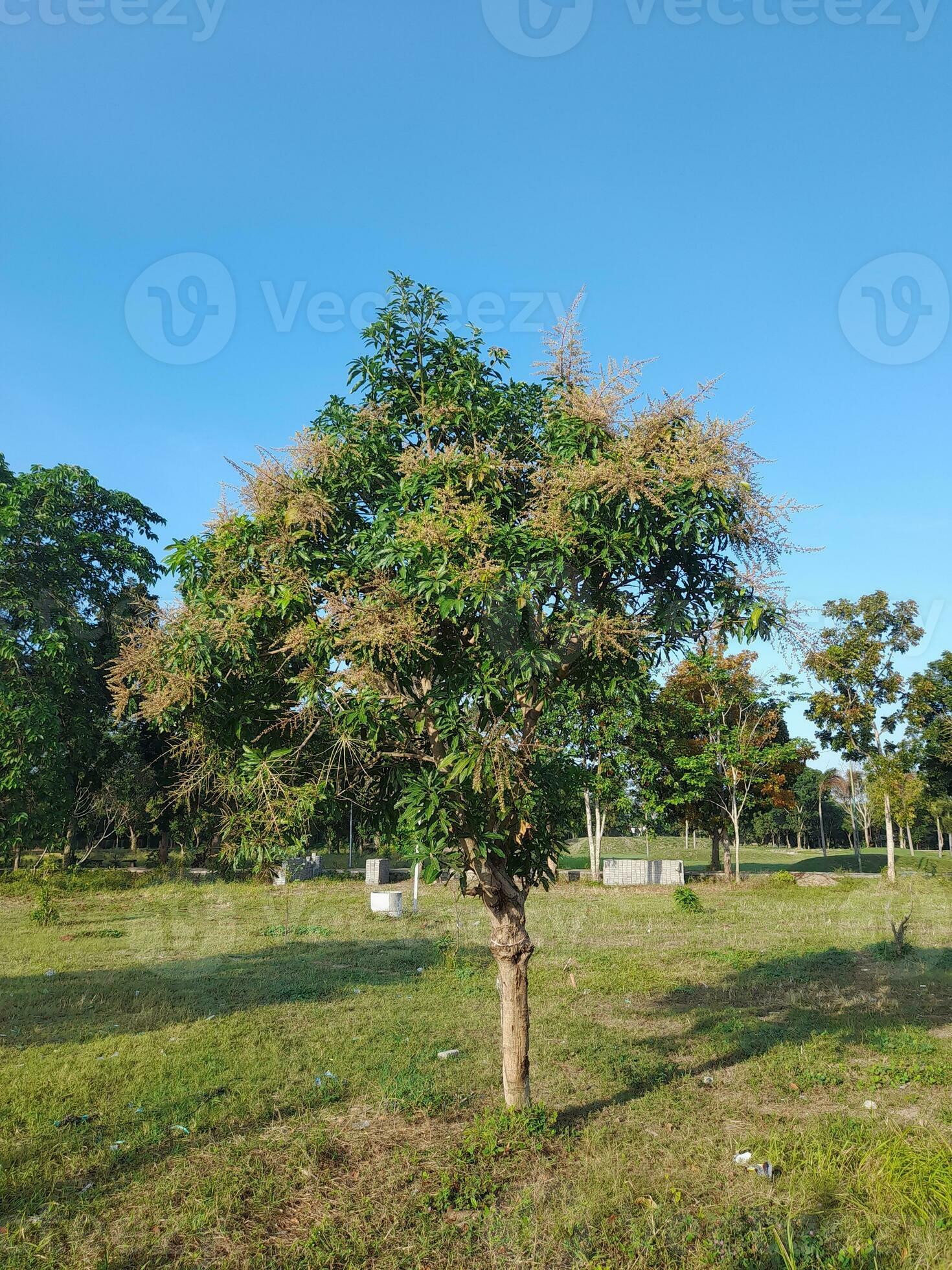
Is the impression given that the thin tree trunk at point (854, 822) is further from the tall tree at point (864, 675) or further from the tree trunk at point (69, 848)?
the tree trunk at point (69, 848)

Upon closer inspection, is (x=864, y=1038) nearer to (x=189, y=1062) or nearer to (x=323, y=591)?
(x=189, y=1062)

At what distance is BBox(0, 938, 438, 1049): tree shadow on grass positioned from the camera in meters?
9.95

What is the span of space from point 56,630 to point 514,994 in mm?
18577

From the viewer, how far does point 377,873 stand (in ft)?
97.7

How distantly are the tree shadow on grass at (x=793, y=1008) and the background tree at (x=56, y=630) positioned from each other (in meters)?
16.5

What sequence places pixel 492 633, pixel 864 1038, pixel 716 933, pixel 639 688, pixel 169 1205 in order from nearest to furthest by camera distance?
pixel 169 1205
pixel 492 633
pixel 639 688
pixel 864 1038
pixel 716 933

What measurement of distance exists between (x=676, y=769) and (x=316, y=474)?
27.7 meters

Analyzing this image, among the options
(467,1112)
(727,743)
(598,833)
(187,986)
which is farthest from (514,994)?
(598,833)

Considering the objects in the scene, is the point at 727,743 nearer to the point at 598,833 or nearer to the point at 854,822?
the point at 598,833

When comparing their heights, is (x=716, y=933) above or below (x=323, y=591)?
below

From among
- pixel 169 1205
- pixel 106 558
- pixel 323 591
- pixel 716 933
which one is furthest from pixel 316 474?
pixel 106 558

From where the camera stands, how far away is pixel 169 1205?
209 inches

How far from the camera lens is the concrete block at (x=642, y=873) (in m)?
31.8

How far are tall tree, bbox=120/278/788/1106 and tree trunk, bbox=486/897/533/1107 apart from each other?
2cm
